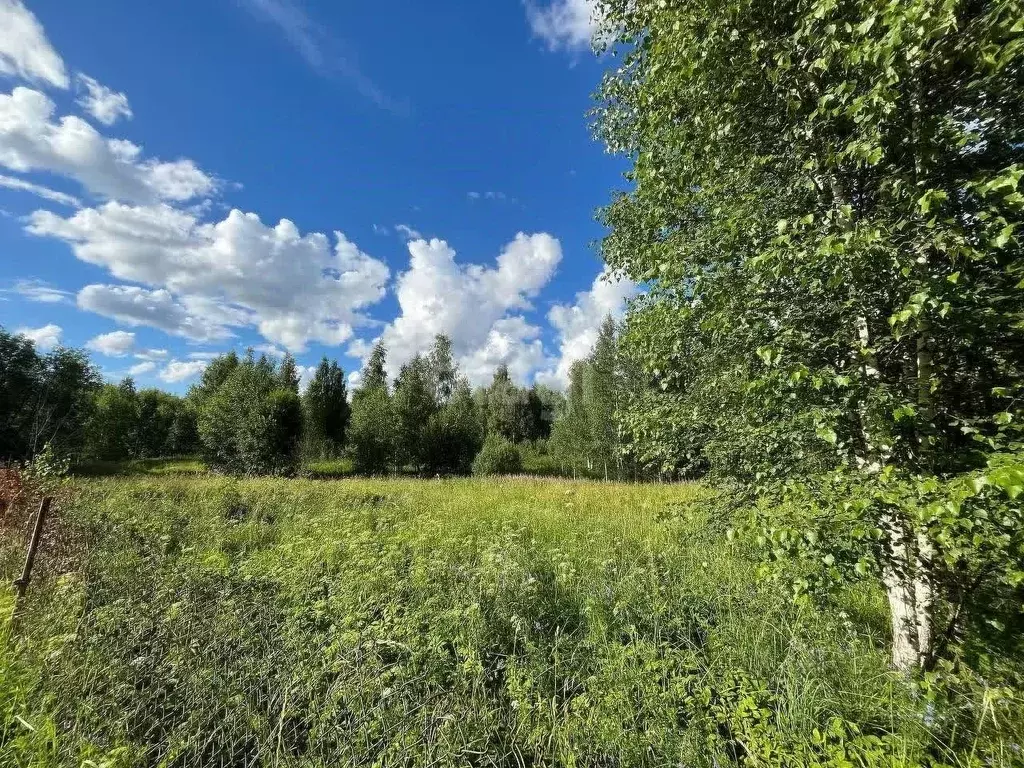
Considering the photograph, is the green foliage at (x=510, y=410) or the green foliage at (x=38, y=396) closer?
the green foliage at (x=38, y=396)

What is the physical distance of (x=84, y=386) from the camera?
2703cm

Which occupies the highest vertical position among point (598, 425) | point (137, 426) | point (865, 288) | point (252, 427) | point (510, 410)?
point (510, 410)

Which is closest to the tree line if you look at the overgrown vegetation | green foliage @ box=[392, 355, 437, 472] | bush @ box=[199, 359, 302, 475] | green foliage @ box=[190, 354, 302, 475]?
the overgrown vegetation

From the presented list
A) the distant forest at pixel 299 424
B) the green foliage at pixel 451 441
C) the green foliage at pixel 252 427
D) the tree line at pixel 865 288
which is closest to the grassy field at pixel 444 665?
the tree line at pixel 865 288

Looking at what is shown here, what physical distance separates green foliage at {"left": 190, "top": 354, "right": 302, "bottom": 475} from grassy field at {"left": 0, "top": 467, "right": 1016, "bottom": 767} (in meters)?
17.9

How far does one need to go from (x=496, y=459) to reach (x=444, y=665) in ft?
70.1

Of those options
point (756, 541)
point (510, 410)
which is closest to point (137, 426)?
point (510, 410)

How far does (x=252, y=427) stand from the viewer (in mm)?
22016

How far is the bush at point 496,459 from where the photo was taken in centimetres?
2396

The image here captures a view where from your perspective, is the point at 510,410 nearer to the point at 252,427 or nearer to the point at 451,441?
the point at 451,441

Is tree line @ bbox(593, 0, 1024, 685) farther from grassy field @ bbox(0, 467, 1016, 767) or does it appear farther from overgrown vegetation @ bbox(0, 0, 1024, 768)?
grassy field @ bbox(0, 467, 1016, 767)

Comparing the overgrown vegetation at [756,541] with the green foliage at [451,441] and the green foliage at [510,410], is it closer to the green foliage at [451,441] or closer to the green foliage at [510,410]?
the green foliage at [451,441]

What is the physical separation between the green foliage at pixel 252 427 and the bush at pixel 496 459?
1034cm

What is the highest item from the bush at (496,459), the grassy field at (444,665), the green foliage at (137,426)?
the green foliage at (137,426)
